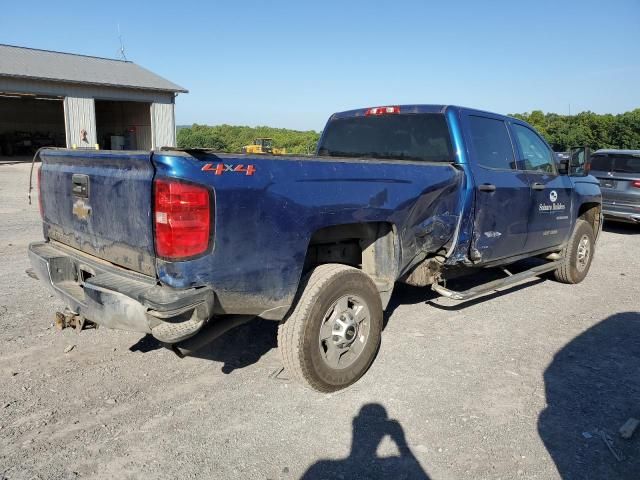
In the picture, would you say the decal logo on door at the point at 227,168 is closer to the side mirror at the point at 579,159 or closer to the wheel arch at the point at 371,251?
the wheel arch at the point at 371,251

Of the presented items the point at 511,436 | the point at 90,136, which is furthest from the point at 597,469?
the point at 90,136

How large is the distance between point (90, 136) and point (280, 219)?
24.9m

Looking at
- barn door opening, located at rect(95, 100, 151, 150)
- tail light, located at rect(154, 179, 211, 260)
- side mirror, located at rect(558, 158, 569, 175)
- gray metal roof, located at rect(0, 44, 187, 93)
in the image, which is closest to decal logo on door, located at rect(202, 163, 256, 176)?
tail light, located at rect(154, 179, 211, 260)

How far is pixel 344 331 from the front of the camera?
3588mm

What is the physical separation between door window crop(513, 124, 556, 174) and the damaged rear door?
0.29 m

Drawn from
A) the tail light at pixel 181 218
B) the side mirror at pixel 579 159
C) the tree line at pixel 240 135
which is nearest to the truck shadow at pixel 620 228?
the side mirror at pixel 579 159

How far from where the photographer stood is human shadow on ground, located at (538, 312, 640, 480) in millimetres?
2885

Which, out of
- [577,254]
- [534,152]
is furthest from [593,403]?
[577,254]

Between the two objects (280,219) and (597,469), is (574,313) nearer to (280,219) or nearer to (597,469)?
(597,469)

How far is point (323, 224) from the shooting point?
323 cm

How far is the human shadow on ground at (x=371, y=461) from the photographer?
272 centimetres

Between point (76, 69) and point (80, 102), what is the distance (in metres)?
2.72

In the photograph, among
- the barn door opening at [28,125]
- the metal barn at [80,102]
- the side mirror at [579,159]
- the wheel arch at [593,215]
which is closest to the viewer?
the side mirror at [579,159]

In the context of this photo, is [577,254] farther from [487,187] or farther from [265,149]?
[265,149]
